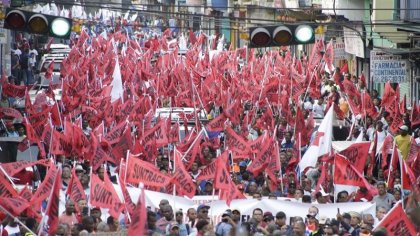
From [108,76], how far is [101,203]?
879 inches

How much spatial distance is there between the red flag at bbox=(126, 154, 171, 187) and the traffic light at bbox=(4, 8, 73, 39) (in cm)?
190

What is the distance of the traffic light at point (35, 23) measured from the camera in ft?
67.0

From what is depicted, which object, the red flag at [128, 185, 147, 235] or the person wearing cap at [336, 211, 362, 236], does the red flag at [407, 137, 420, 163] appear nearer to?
the person wearing cap at [336, 211, 362, 236]

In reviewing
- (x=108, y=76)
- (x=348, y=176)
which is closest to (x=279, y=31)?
(x=348, y=176)

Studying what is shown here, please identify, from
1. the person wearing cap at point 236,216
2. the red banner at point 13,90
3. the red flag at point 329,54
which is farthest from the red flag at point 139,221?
the red flag at point 329,54

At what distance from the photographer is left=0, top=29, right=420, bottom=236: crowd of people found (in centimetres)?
1711

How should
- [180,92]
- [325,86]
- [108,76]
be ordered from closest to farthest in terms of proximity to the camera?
[180,92]
[108,76]
[325,86]

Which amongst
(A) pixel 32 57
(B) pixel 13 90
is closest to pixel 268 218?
(B) pixel 13 90

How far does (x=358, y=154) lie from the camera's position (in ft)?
71.6

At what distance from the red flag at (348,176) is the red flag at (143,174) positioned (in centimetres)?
214

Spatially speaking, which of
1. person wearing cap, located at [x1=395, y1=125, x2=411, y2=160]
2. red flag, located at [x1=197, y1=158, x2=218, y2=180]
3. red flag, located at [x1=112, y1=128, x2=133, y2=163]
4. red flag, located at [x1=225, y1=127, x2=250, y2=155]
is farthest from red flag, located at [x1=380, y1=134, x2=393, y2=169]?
red flag, located at [x1=112, y1=128, x2=133, y2=163]

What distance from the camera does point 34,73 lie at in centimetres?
5631

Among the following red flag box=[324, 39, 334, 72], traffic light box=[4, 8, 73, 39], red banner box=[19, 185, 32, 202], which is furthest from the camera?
red flag box=[324, 39, 334, 72]

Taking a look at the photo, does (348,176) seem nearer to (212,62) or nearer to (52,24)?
(52,24)
